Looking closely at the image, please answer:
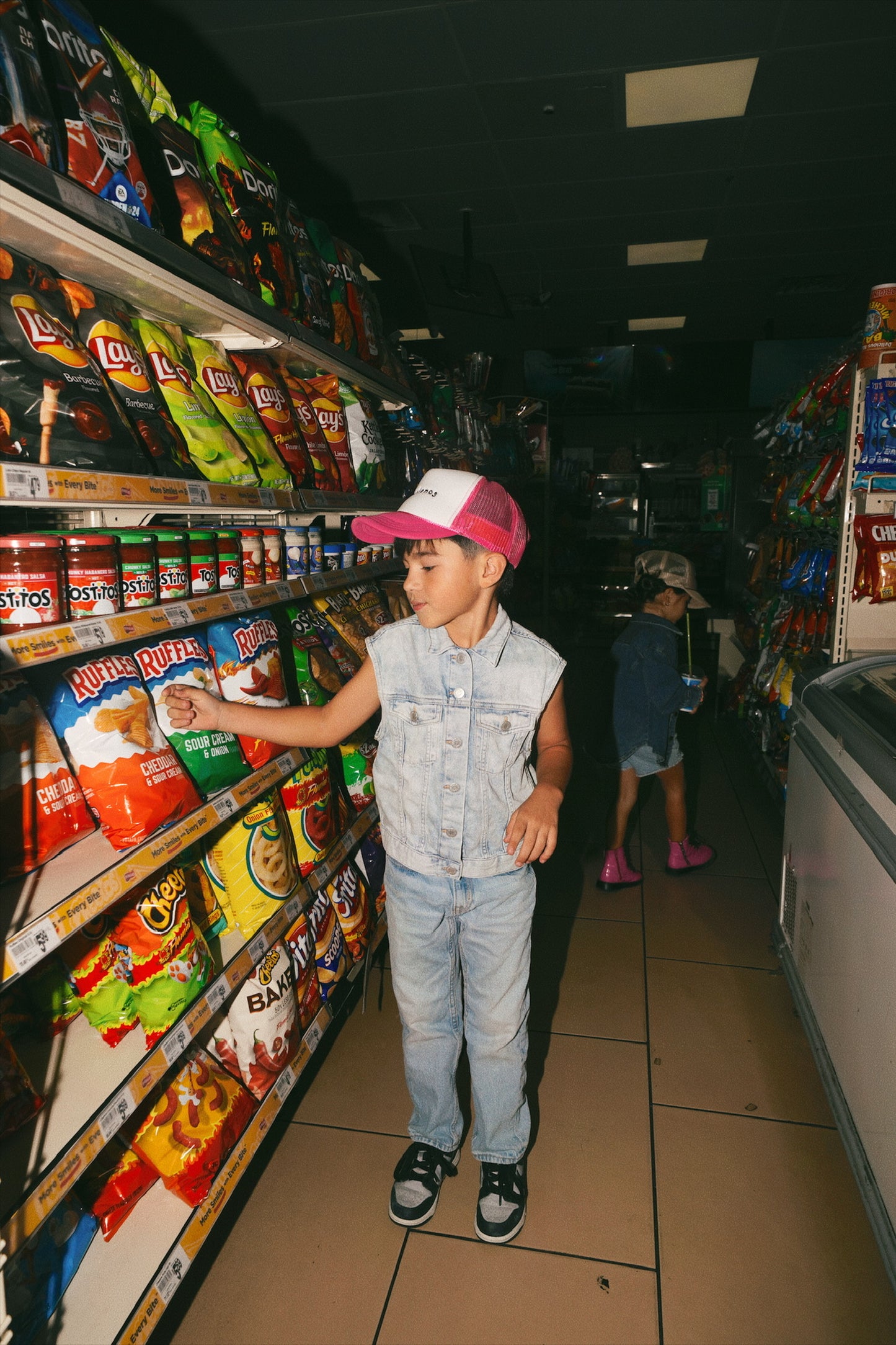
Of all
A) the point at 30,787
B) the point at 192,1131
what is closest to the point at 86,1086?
the point at 192,1131

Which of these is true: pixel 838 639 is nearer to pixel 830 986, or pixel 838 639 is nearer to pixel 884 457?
pixel 884 457

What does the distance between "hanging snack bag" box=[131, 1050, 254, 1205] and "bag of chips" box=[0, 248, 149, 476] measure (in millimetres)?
1341

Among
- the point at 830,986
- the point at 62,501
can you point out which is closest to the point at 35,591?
the point at 62,501

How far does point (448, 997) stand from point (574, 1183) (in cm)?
64

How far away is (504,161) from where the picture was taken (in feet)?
15.7

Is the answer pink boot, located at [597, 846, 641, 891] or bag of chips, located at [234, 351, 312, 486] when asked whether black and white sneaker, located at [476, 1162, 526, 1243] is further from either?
bag of chips, located at [234, 351, 312, 486]

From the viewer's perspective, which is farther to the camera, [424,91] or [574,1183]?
[424,91]

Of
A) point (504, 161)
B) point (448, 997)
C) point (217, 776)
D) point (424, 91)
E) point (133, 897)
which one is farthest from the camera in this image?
point (504, 161)

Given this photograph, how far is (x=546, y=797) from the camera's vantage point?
1.56 metres

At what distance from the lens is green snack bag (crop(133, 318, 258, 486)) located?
1.69m

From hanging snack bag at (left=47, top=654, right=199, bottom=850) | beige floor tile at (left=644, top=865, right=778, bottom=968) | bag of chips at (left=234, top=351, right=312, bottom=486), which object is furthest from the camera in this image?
beige floor tile at (left=644, top=865, right=778, bottom=968)

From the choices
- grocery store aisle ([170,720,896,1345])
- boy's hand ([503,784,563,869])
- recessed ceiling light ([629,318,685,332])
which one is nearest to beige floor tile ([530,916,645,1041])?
grocery store aisle ([170,720,896,1345])

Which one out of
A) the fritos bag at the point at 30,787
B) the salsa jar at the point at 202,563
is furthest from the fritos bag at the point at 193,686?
the fritos bag at the point at 30,787

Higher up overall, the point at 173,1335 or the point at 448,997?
the point at 448,997
